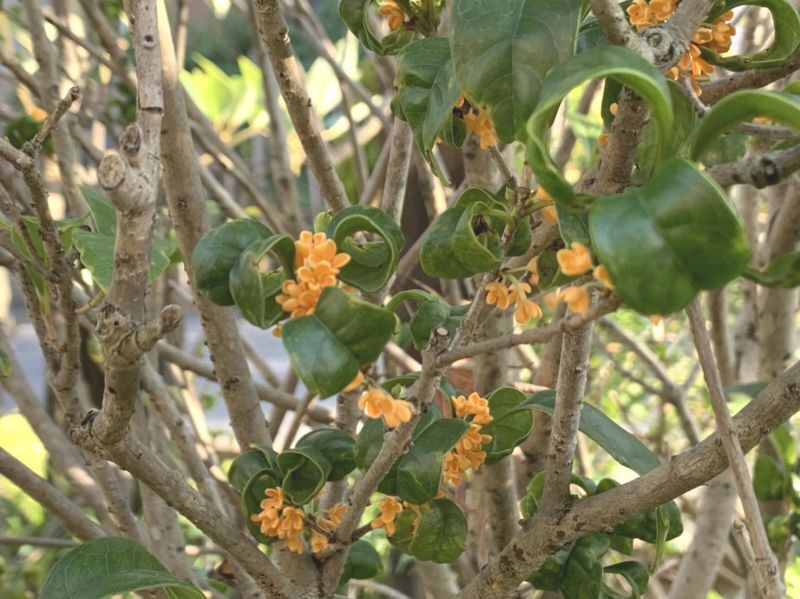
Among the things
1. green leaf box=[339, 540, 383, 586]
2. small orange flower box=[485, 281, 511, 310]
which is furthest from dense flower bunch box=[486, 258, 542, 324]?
green leaf box=[339, 540, 383, 586]

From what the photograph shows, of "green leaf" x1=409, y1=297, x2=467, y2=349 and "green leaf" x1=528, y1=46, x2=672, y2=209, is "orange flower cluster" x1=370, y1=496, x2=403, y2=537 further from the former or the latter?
"green leaf" x1=528, y1=46, x2=672, y2=209

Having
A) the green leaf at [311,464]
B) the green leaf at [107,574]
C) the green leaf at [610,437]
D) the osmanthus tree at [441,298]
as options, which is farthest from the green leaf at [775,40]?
the green leaf at [107,574]

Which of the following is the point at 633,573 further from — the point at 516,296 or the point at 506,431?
the point at 516,296

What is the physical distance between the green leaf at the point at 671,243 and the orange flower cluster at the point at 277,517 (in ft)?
1.04

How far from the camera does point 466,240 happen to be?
0.41 metres

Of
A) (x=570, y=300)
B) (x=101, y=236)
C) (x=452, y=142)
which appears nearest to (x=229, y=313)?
(x=101, y=236)

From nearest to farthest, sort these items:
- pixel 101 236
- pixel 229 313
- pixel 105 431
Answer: pixel 105 431 < pixel 101 236 < pixel 229 313

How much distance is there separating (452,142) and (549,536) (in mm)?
254

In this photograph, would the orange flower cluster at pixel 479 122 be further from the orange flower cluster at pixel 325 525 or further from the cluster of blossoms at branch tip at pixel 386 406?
the orange flower cluster at pixel 325 525

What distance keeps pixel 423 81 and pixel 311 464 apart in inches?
9.9

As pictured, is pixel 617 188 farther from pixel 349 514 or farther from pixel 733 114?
pixel 349 514

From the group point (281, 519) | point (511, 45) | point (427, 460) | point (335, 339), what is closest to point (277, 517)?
point (281, 519)

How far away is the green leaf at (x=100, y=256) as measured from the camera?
52 centimetres

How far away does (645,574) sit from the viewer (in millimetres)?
625
